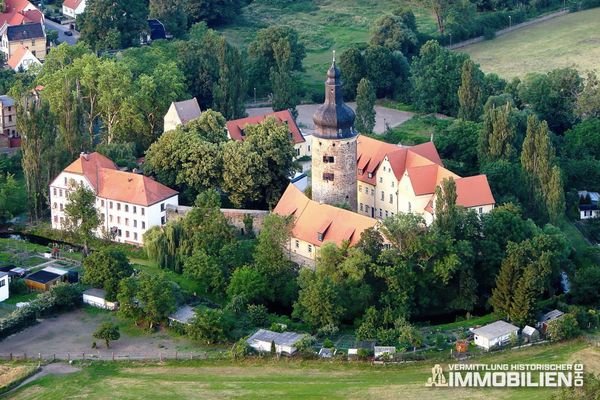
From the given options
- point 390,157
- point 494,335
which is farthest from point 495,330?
point 390,157

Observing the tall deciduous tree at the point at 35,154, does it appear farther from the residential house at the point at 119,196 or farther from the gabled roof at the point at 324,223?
the gabled roof at the point at 324,223

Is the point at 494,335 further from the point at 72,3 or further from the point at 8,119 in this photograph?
the point at 72,3

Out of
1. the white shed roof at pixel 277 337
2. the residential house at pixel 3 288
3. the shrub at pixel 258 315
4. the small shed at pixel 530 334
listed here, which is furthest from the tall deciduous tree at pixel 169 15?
the small shed at pixel 530 334

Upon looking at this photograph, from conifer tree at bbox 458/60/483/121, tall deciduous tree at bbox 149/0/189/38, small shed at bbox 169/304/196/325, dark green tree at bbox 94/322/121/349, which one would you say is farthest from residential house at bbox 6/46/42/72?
dark green tree at bbox 94/322/121/349

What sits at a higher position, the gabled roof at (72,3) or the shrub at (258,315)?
the gabled roof at (72,3)

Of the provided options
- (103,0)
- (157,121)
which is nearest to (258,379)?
(157,121)

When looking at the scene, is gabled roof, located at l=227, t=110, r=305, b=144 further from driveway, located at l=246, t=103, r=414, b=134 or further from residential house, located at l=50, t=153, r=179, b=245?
residential house, located at l=50, t=153, r=179, b=245
